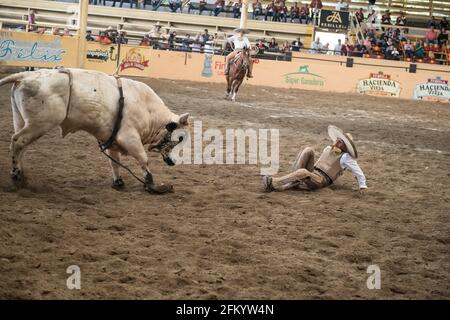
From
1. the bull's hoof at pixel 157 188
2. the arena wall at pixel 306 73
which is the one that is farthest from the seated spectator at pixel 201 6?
the bull's hoof at pixel 157 188

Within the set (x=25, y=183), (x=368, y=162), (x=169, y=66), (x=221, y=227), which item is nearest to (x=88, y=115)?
(x=25, y=183)

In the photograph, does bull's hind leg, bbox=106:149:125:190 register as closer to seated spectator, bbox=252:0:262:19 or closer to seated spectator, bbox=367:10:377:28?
seated spectator, bbox=252:0:262:19

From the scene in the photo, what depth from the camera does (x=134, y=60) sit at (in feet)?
70.8

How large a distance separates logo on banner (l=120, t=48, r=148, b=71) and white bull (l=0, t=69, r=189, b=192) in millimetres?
15621

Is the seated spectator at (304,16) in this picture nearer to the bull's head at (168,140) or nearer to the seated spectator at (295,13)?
the seated spectator at (295,13)

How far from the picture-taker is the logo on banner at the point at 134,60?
2138 centimetres

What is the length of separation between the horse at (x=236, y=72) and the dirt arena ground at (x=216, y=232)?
7204 millimetres

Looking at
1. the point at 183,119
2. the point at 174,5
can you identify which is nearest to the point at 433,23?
the point at 174,5

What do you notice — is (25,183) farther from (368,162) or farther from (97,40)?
(97,40)

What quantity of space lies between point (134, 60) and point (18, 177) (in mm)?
16372

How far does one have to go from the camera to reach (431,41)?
28312 mm

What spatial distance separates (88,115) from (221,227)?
1828mm

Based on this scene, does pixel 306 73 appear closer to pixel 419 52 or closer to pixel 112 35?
pixel 419 52

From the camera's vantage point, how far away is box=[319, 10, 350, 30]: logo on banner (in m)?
28.1
